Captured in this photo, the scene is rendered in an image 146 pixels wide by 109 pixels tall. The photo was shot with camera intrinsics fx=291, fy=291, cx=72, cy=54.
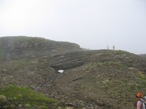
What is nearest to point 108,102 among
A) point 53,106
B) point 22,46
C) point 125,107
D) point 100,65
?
point 125,107

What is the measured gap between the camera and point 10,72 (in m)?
56.4

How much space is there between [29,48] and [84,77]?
40.7 meters

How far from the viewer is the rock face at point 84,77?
128 feet

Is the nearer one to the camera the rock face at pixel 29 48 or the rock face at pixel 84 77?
the rock face at pixel 84 77

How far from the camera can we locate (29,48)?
86.6 metres

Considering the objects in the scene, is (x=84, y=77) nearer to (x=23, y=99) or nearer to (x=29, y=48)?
(x=23, y=99)

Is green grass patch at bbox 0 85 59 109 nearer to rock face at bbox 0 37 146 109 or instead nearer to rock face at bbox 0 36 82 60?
rock face at bbox 0 37 146 109

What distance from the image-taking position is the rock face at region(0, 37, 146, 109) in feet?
128

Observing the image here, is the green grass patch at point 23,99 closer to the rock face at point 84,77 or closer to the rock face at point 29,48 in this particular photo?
the rock face at point 84,77

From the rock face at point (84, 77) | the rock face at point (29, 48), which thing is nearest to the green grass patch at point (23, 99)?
the rock face at point (84, 77)

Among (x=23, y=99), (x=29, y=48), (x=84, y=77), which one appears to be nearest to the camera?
(x=23, y=99)

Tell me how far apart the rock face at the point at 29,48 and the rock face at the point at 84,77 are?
136 centimetres

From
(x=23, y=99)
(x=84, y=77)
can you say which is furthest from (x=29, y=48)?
(x=23, y=99)

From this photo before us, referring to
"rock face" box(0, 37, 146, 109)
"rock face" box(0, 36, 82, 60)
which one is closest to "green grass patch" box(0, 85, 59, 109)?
Answer: "rock face" box(0, 37, 146, 109)
